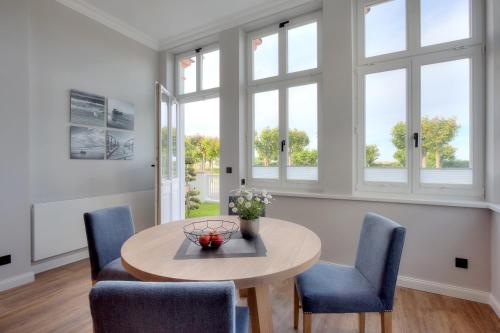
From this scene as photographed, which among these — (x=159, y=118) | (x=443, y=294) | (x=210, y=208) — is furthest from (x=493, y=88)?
(x=210, y=208)

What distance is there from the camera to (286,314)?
1967mm

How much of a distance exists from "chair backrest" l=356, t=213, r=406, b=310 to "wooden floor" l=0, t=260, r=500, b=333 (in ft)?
2.00

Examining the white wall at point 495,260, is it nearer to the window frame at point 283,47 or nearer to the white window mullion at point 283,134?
the white window mullion at point 283,134

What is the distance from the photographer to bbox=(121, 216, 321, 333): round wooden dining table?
1043 mm

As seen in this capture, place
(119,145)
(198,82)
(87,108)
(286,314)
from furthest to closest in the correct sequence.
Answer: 1. (198,82)
2. (119,145)
3. (87,108)
4. (286,314)

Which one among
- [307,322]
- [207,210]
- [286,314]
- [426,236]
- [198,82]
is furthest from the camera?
[207,210]

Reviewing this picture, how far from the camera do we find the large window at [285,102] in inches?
119

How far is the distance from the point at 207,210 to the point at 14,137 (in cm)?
447

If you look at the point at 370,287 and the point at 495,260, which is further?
the point at 495,260

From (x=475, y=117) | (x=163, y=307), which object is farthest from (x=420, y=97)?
(x=163, y=307)

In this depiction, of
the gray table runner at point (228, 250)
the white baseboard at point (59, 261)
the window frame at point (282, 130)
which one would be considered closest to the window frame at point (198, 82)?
the window frame at point (282, 130)

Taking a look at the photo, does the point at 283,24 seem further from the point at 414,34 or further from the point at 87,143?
the point at 87,143

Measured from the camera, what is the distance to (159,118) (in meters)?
3.17

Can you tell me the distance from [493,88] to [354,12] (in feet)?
4.91
